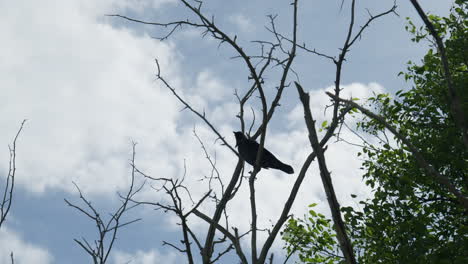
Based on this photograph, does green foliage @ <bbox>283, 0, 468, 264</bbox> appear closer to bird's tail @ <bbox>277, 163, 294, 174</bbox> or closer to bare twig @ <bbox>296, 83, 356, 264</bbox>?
bird's tail @ <bbox>277, 163, 294, 174</bbox>

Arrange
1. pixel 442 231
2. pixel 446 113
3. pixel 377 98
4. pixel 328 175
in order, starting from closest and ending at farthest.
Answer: pixel 328 175 < pixel 442 231 < pixel 446 113 < pixel 377 98

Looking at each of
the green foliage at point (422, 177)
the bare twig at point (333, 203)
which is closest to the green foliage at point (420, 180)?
the green foliage at point (422, 177)

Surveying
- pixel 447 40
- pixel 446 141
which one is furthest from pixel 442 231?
pixel 447 40

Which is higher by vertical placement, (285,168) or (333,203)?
(285,168)

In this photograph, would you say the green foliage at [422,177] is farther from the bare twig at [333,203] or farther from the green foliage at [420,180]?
the bare twig at [333,203]

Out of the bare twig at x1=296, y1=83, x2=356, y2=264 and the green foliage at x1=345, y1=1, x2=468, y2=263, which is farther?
the green foliage at x1=345, y1=1, x2=468, y2=263

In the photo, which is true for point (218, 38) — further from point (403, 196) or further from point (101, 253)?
point (403, 196)

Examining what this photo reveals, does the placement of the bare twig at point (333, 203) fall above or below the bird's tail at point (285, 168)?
below

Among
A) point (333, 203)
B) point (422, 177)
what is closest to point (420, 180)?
point (422, 177)

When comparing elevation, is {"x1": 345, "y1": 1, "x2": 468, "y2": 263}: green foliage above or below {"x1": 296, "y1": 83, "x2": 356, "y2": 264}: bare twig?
above

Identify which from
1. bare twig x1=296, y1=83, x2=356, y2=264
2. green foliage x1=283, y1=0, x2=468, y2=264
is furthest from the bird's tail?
bare twig x1=296, y1=83, x2=356, y2=264

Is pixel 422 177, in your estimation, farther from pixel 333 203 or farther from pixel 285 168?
pixel 333 203

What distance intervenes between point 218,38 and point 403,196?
8010mm

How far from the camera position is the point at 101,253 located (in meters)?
4.42
